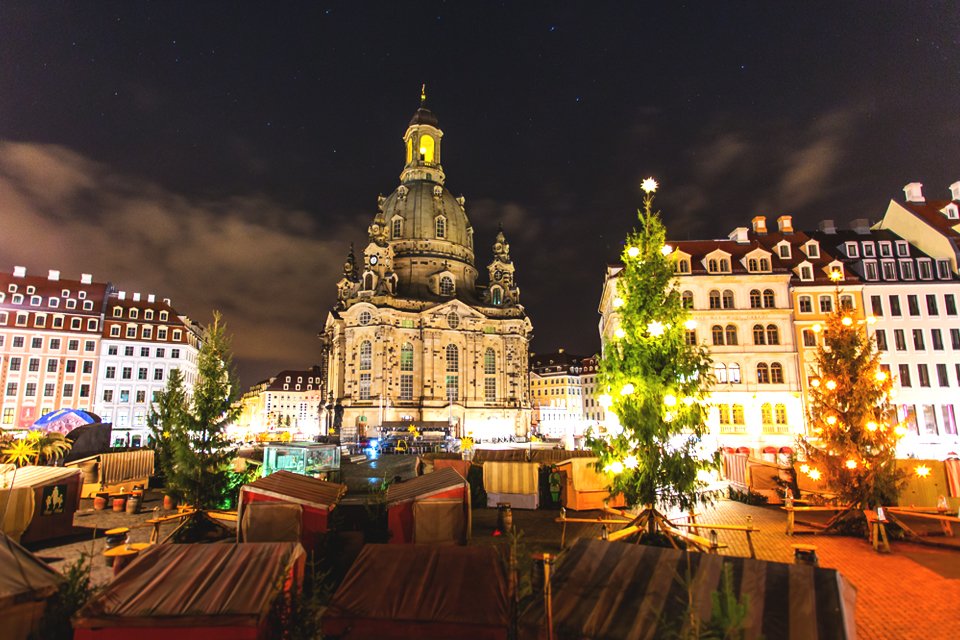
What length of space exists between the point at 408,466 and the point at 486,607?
27.4 meters

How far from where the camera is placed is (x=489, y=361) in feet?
244

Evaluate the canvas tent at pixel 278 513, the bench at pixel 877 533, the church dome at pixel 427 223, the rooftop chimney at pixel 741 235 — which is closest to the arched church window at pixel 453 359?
the church dome at pixel 427 223

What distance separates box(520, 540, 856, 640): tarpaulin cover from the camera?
6.07 meters

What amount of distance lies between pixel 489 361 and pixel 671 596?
67.6 m

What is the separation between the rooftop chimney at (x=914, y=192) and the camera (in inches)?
1833

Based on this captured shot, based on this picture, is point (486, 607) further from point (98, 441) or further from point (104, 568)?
point (98, 441)

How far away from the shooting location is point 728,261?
41844 mm

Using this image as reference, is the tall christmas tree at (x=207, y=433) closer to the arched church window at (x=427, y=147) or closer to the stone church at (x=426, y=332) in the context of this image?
the stone church at (x=426, y=332)

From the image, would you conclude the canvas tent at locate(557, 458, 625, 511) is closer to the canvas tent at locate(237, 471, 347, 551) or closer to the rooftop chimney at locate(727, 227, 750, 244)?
the canvas tent at locate(237, 471, 347, 551)

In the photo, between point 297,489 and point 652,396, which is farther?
point 297,489

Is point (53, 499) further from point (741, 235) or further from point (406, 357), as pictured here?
point (406, 357)

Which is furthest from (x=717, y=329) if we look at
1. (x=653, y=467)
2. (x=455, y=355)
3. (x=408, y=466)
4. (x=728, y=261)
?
(x=455, y=355)

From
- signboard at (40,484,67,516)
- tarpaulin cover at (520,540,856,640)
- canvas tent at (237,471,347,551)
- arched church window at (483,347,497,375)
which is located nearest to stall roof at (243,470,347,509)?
canvas tent at (237,471,347,551)

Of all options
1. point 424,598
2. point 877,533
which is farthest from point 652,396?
point 877,533
